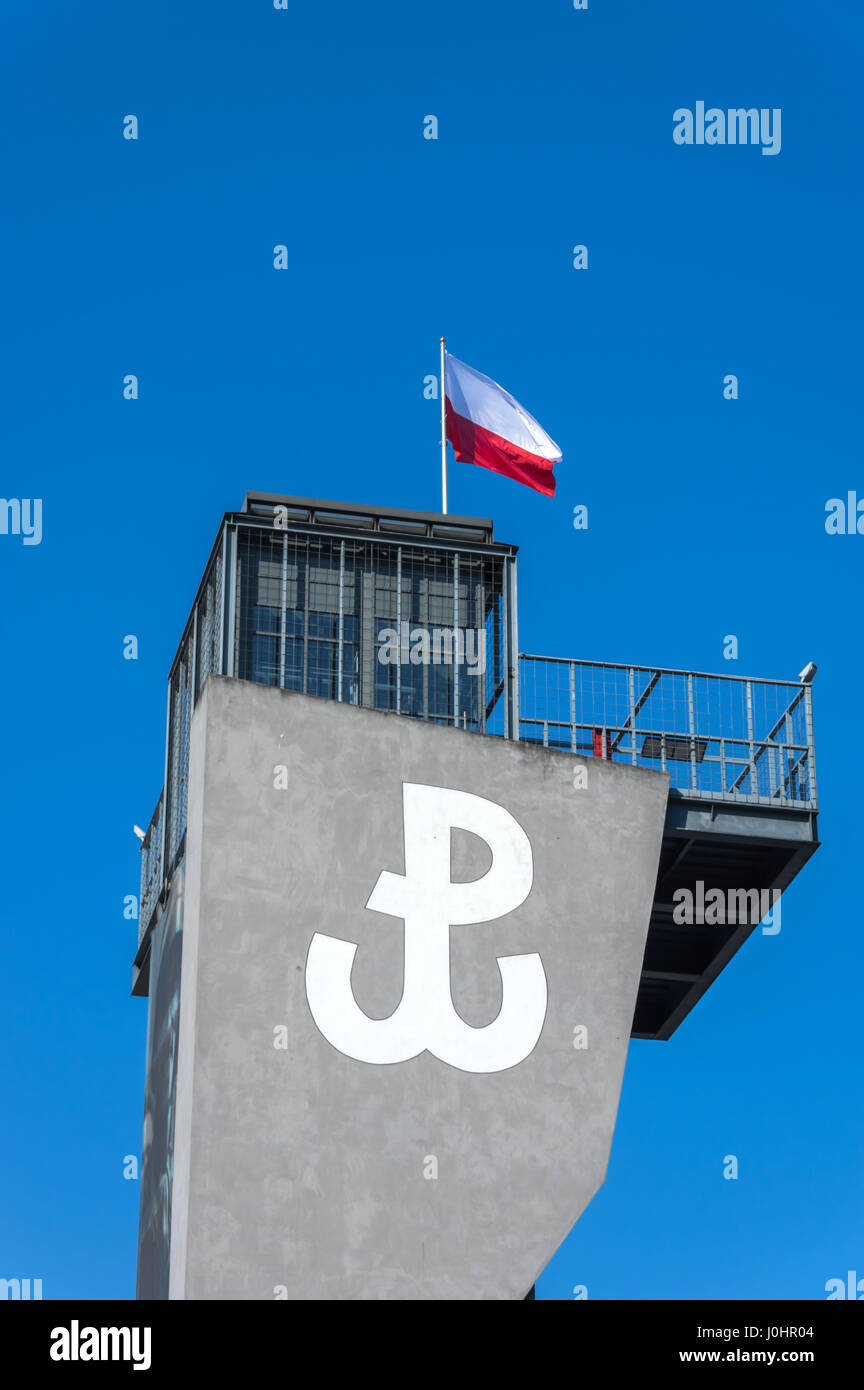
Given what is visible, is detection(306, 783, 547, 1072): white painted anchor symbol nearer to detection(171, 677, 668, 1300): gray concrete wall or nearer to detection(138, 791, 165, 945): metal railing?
detection(171, 677, 668, 1300): gray concrete wall

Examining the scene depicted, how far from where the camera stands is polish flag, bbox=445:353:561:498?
37.8 meters

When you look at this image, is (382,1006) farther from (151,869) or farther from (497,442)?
(497,442)

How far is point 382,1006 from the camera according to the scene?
1243 inches

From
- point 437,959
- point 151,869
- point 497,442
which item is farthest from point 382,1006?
point 497,442

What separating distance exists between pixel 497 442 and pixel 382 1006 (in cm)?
1088

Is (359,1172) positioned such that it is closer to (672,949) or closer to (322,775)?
(322,775)

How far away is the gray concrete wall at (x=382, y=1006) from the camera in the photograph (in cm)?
3017

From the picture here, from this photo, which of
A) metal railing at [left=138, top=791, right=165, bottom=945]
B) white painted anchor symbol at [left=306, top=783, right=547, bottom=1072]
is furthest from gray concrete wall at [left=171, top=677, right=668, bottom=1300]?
metal railing at [left=138, top=791, right=165, bottom=945]

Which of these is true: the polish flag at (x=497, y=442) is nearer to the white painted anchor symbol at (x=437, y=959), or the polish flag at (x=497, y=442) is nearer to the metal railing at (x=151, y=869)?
the white painted anchor symbol at (x=437, y=959)

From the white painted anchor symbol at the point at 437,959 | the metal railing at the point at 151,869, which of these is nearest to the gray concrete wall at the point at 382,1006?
the white painted anchor symbol at the point at 437,959

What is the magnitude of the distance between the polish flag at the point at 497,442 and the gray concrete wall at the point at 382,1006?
6.13 metres

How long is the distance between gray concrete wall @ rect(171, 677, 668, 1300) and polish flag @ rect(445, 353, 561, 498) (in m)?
6.13

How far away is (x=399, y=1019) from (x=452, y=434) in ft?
36.1
